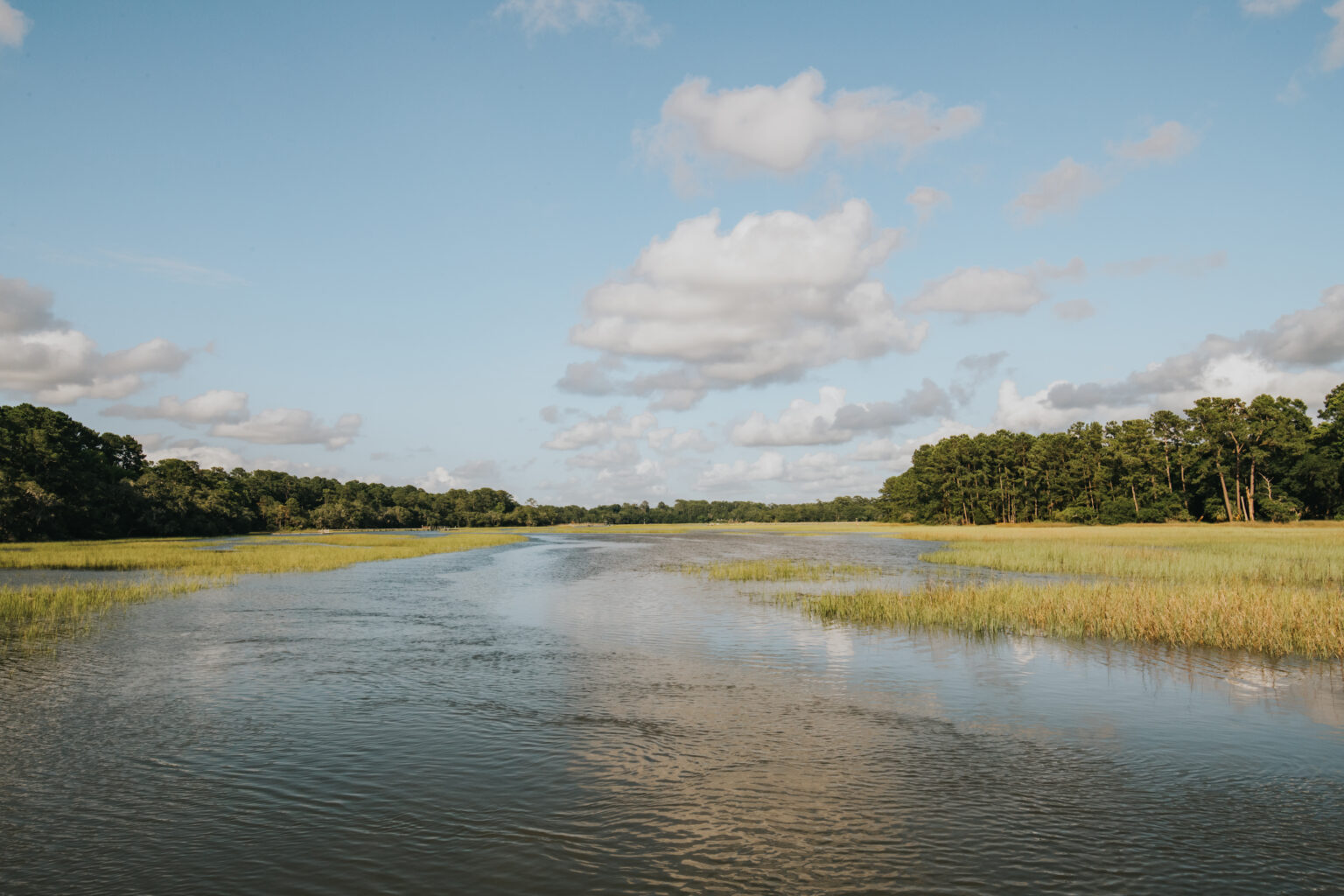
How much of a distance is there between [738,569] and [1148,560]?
80.1 ft

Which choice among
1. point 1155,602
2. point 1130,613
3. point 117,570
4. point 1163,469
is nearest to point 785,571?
point 1155,602

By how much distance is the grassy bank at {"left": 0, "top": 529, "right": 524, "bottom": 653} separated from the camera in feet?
91.1

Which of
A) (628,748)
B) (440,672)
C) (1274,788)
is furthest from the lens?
(440,672)

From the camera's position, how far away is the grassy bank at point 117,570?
27.8 meters

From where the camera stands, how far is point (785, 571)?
47094 millimetres

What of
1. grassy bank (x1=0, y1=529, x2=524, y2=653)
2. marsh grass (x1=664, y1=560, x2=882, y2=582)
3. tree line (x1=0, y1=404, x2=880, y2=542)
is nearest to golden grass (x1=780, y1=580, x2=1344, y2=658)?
marsh grass (x1=664, y1=560, x2=882, y2=582)

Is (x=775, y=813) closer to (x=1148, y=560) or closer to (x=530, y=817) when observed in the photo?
(x=530, y=817)

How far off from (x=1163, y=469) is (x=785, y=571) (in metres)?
98.1

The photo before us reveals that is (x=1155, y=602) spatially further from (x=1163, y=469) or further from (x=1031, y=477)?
(x=1031, y=477)

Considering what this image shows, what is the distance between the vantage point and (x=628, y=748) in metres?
13.4

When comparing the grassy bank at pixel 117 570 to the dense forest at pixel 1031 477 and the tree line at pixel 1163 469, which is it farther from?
the tree line at pixel 1163 469

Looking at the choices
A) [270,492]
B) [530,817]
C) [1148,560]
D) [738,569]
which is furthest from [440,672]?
[270,492]

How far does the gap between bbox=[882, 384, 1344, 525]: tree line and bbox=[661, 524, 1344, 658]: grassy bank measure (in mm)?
64307

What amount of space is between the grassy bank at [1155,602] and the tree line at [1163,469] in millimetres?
64307
